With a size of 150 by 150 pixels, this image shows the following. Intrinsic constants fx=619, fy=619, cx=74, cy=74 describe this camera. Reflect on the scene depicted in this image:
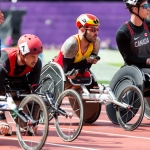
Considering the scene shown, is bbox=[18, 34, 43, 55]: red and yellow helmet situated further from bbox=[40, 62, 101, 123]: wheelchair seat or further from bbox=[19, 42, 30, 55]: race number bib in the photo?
bbox=[40, 62, 101, 123]: wheelchair seat

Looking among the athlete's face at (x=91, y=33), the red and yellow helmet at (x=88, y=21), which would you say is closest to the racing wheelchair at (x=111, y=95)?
the athlete's face at (x=91, y=33)

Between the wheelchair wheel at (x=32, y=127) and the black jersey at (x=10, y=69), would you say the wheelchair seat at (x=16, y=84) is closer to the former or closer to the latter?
the black jersey at (x=10, y=69)

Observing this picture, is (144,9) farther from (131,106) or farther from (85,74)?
(131,106)

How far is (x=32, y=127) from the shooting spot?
779 centimetres

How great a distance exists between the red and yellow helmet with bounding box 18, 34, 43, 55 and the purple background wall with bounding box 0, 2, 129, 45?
136ft

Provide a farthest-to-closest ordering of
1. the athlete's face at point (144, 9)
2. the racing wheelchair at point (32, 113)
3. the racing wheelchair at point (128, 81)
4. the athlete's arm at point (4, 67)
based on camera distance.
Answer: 1. the athlete's face at point (144, 9)
2. the racing wheelchair at point (128, 81)
3. the athlete's arm at point (4, 67)
4. the racing wheelchair at point (32, 113)

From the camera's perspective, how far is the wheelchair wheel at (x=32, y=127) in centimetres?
752

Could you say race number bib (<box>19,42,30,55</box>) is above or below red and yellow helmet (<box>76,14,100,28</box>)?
below

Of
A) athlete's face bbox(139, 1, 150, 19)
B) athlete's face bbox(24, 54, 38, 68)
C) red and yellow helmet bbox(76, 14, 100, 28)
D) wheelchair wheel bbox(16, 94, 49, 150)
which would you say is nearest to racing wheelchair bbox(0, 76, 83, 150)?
wheelchair wheel bbox(16, 94, 49, 150)

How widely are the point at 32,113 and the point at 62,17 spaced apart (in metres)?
46.0

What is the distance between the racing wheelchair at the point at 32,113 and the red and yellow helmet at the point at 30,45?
0.60 meters

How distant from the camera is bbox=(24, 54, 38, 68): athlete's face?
8430 millimetres

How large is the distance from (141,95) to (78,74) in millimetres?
1355

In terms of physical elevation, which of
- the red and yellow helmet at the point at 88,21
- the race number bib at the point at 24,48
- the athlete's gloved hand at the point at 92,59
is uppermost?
the red and yellow helmet at the point at 88,21
